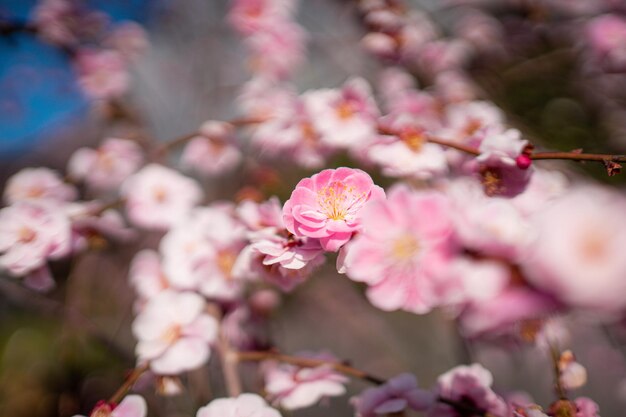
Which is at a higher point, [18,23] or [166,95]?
[18,23]

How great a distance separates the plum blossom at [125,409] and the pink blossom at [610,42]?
6.06ft

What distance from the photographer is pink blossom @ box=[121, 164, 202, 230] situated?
1.08 meters

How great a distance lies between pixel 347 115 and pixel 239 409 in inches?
26.3

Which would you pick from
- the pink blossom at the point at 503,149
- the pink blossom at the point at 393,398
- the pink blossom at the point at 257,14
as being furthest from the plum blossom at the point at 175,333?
the pink blossom at the point at 257,14

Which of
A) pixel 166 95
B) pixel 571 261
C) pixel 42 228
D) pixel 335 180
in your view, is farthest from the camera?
pixel 166 95

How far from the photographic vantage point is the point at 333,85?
2.55 metres

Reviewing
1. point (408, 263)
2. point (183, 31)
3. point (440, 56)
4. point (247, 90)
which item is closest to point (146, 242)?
point (247, 90)

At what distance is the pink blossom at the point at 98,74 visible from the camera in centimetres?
187

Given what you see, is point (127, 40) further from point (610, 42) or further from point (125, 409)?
point (610, 42)

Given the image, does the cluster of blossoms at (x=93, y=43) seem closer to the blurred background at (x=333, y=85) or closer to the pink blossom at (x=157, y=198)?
the blurred background at (x=333, y=85)

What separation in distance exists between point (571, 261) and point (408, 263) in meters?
0.16

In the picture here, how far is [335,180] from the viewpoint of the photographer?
549mm

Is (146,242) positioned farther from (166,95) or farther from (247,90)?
(166,95)

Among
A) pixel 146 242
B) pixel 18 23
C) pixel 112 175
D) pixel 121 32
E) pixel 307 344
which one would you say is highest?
pixel 18 23
